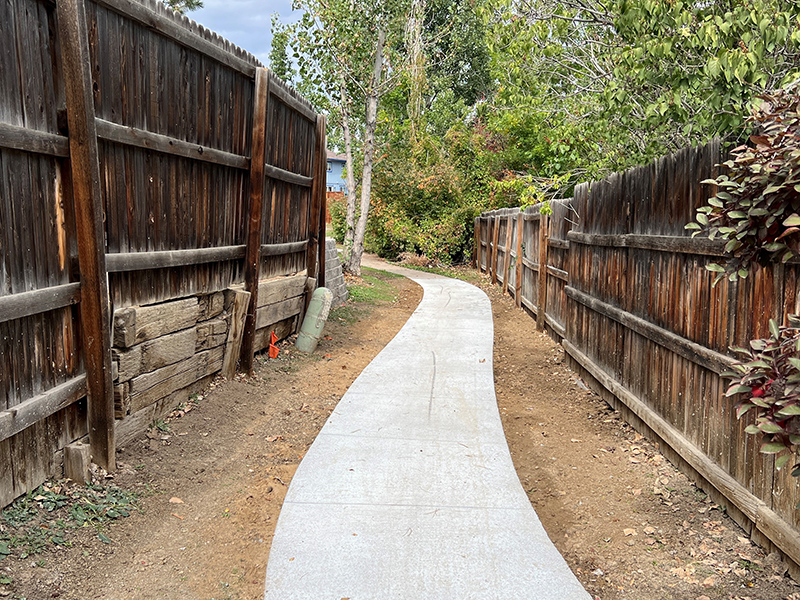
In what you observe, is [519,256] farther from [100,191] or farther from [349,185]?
[100,191]

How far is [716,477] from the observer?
415 centimetres

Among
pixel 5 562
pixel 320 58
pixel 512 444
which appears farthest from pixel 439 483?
pixel 320 58

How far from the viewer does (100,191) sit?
4.14 metres

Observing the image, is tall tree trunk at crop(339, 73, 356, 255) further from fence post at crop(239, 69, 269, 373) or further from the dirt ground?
the dirt ground

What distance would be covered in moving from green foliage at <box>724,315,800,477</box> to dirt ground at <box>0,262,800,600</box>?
99 centimetres

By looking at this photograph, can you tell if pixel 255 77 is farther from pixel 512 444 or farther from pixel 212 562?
pixel 212 562

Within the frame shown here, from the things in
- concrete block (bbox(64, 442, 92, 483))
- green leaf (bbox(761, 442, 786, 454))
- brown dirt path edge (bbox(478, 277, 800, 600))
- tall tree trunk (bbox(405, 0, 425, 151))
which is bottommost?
brown dirt path edge (bbox(478, 277, 800, 600))

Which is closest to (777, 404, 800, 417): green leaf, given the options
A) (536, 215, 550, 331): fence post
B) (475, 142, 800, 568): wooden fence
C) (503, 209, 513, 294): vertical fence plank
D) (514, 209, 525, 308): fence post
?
(475, 142, 800, 568): wooden fence

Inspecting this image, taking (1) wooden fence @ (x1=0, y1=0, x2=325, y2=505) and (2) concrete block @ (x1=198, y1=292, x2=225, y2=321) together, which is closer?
(1) wooden fence @ (x1=0, y1=0, x2=325, y2=505)

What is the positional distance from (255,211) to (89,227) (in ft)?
9.65

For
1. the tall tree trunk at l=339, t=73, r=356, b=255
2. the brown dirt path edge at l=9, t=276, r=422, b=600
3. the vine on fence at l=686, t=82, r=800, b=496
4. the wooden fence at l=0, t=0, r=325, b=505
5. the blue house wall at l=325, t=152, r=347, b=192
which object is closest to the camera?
the vine on fence at l=686, t=82, r=800, b=496

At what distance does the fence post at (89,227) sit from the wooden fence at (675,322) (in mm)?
3890

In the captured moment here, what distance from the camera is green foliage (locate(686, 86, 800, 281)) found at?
303 cm

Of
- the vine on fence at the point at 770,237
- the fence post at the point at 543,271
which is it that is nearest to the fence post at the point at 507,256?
the fence post at the point at 543,271
